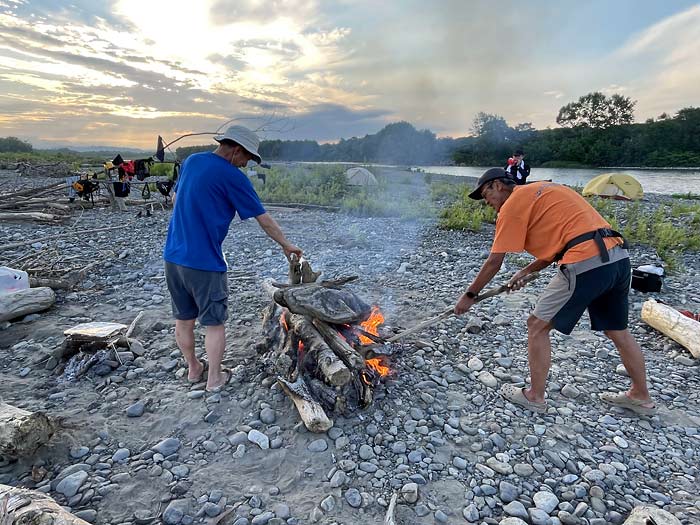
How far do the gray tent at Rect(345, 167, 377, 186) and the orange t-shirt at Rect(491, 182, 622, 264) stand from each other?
16.4 m

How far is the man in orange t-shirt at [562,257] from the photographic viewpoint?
2969mm

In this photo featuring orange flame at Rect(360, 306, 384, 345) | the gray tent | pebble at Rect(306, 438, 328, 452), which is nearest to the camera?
pebble at Rect(306, 438, 328, 452)

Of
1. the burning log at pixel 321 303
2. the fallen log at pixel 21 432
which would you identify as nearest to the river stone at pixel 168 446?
the fallen log at pixel 21 432

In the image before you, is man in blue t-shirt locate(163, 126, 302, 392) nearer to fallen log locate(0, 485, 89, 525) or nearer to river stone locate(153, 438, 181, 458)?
river stone locate(153, 438, 181, 458)

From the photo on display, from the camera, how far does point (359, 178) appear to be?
65.0 ft

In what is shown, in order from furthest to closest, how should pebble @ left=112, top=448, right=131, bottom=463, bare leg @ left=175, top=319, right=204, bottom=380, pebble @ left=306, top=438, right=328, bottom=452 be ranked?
bare leg @ left=175, top=319, right=204, bottom=380 < pebble @ left=306, top=438, right=328, bottom=452 < pebble @ left=112, top=448, right=131, bottom=463

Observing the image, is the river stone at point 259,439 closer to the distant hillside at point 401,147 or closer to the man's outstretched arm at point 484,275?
the man's outstretched arm at point 484,275

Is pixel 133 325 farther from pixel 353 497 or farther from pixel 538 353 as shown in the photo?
pixel 538 353

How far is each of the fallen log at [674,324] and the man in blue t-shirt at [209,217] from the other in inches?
177

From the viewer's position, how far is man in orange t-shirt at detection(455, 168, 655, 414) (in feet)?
9.74

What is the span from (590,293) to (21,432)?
4036 mm

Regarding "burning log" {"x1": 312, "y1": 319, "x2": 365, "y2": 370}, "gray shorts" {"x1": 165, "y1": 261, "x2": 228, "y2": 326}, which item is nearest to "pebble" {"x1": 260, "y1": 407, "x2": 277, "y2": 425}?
"burning log" {"x1": 312, "y1": 319, "x2": 365, "y2": 370}

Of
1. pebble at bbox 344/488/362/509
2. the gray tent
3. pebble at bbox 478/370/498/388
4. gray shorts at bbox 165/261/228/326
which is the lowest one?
pebble at bbox 344/488/362/509

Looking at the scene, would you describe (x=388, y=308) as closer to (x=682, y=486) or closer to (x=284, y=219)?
(x=682, y=486)
